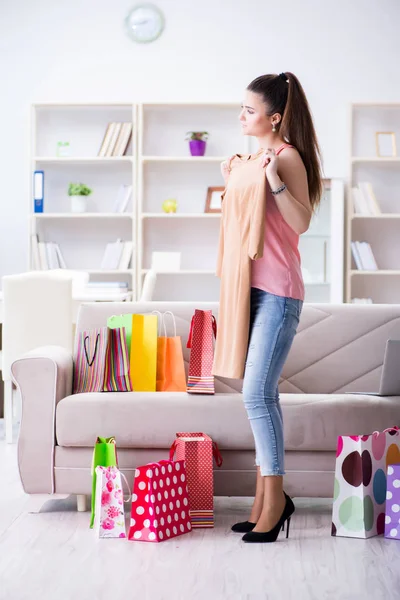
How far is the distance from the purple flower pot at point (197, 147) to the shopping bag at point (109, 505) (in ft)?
12.1

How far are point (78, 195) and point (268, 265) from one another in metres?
3.71

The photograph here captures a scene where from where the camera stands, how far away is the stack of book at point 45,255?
5.98 metres

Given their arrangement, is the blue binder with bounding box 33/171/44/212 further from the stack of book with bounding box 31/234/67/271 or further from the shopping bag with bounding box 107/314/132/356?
the shopping bag with bounding box 107/314/132/356

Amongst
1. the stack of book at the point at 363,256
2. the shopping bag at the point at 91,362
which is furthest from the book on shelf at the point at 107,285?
the shopping bag at the point at 91,362

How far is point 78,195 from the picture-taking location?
19.7 feet

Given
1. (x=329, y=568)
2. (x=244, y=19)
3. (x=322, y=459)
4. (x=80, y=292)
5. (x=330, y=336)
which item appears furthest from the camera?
(x=244, y=19)

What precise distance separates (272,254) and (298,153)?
30 cm

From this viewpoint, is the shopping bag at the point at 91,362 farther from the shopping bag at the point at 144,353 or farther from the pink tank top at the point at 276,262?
the pink tank top at the point at 276,262

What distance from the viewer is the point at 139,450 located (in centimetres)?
287

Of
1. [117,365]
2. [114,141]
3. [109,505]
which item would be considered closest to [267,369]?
[109,505]

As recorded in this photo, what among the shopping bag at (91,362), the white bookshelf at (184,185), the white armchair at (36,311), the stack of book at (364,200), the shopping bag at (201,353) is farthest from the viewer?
the white bookshelf at (184,185)

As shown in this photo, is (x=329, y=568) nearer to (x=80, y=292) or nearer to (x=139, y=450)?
(x=139, y=450)

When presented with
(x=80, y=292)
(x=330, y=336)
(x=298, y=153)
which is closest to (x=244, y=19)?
(x=80, y=292)

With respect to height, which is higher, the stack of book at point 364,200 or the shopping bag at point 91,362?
the stack of book at point 364,200
